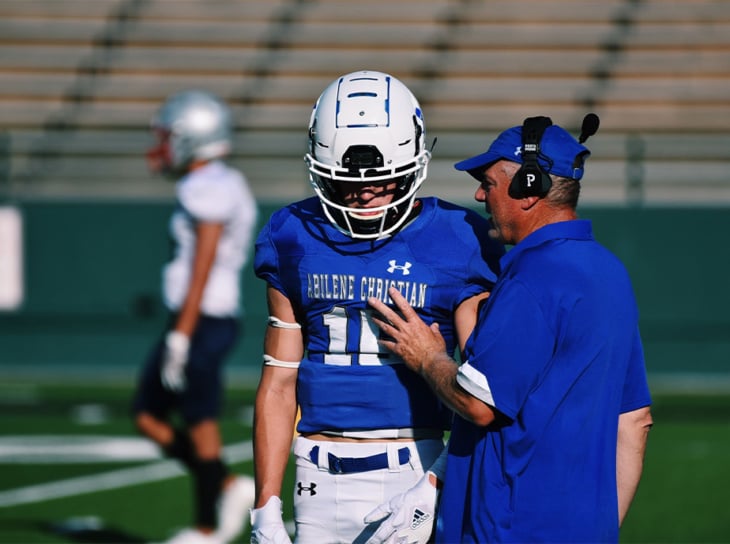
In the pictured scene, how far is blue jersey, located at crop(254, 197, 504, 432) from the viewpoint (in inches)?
124

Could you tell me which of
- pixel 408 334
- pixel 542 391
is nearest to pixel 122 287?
pixel 408 334

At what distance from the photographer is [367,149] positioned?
3127 millimetres

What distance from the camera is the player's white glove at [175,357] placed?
5.58 meters

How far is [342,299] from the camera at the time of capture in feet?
10.4

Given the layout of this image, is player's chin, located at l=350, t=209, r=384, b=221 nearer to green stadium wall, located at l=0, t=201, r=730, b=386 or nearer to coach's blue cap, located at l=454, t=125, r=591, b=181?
coach's blue cap, located at l=454, t=125, r=591, b=181

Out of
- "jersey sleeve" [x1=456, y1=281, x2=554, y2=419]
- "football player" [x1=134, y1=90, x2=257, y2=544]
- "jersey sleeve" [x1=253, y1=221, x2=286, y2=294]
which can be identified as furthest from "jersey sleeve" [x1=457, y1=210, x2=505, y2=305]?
"football player" [x1=134, y1=90, x2=257, y2=544]

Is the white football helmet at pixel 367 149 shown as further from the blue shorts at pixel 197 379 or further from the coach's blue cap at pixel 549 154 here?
the blue shorts at pixel 197 379

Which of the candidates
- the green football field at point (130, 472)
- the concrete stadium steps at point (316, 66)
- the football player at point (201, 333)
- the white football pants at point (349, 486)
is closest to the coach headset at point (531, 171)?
the white football pants at point (349, 486)

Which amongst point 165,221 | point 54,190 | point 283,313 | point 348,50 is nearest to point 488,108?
point 348,50

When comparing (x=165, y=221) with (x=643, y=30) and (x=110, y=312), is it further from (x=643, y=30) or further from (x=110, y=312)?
(x=643, y=30)

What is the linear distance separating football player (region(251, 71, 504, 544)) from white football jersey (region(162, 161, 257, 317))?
2532 mm

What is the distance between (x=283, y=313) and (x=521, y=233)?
2.23 feet

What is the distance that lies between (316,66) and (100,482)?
24.5 ft

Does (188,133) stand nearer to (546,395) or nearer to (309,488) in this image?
(309,488)
